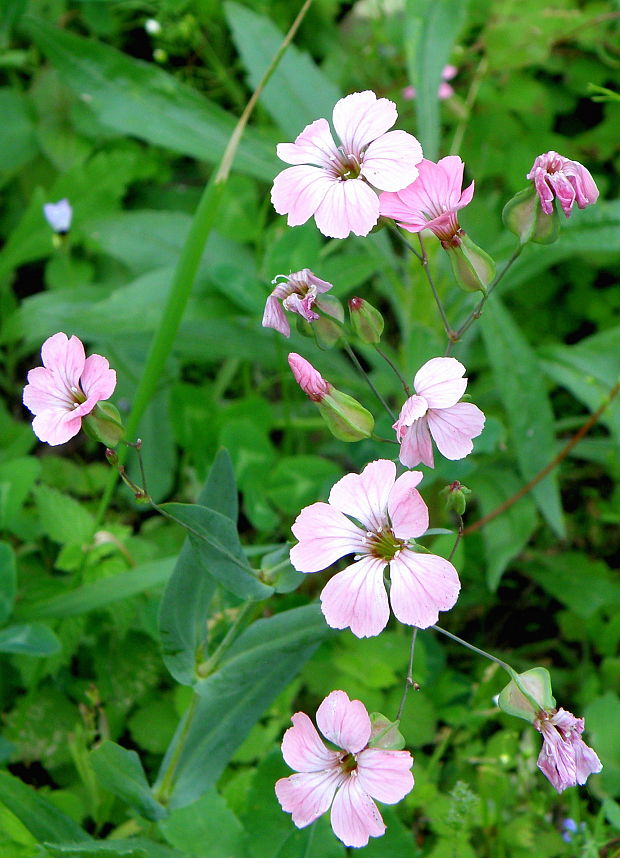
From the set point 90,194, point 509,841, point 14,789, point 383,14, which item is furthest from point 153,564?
point 383,14

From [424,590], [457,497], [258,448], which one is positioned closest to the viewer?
[424,590]

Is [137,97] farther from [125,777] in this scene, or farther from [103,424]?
[125,777]

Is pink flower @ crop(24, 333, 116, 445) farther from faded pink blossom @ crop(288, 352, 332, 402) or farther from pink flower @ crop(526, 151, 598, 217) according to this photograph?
pink flower @ crop(526, 151, 598, 217)

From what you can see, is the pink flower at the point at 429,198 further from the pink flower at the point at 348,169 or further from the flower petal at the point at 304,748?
the flower petal at the point at 304,748

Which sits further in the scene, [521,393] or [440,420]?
[521,393]

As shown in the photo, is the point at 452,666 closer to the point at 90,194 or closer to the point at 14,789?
the point at 14,789

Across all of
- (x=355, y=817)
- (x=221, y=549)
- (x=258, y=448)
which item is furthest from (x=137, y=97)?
(x=355, y=817)

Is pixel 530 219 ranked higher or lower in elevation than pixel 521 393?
higher
